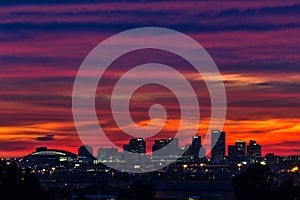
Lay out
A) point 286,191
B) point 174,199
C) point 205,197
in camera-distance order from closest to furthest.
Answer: point 286,191 → point 174,199 → point 205,197

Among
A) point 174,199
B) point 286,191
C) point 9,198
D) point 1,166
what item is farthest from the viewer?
point 174,199

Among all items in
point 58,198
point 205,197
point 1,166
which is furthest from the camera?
point 205,197

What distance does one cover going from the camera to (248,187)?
510ft

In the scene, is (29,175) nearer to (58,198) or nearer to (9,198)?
(9,198)

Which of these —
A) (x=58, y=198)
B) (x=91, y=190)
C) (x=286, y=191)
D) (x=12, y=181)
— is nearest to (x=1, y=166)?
(x=12, y=181)

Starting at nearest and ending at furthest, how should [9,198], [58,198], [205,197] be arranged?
[9,198] → [58,198] → [205,197]

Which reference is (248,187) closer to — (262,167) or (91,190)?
(262,167)

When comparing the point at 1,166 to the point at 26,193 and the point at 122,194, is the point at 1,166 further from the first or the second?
the point at 122,194

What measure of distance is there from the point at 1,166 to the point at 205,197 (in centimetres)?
5983

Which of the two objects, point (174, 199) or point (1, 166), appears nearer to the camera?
point (1, 166)

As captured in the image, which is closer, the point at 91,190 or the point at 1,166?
the point at 1,166

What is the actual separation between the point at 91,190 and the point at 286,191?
49895 mm

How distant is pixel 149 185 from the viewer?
16425 centimetres

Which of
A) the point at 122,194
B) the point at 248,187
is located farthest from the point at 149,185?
the point at 248,187
